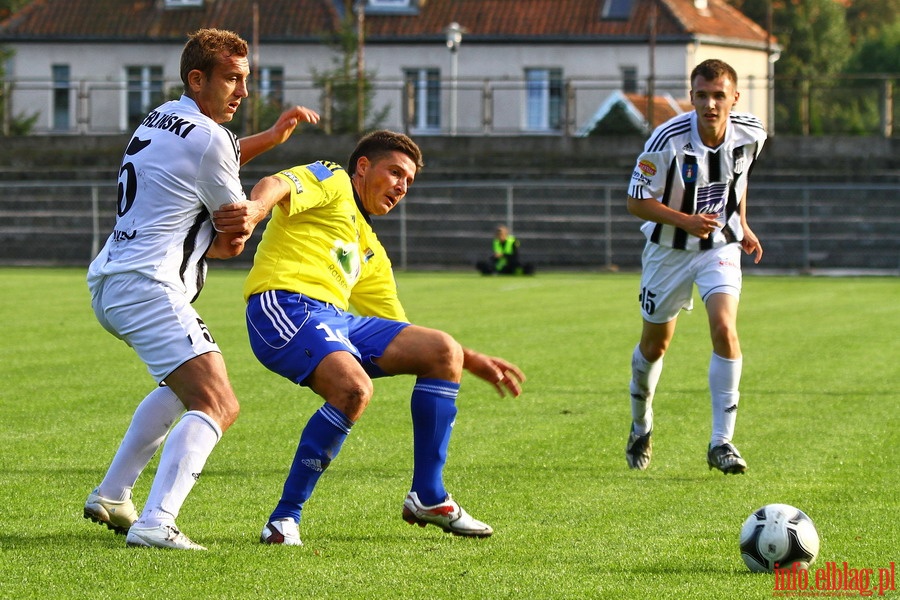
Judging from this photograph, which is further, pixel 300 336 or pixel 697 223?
pixel 697 223

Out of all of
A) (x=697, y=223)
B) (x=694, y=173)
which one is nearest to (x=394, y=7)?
(x=694, y=173)

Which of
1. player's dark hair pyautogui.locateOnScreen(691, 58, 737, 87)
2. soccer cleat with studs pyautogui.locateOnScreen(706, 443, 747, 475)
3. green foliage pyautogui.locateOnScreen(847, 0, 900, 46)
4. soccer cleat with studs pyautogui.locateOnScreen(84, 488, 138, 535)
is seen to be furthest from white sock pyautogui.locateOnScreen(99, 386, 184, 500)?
green foliage pyautogui.locateOnScreen(847, 0, 900, 46)

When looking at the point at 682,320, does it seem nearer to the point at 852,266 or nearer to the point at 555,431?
the point at 555,431

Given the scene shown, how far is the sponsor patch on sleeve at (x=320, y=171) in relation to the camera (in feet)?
18.4

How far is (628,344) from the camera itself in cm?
1411

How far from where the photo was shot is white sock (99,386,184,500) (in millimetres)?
5539

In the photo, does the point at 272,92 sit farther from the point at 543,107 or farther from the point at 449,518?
the point at 449,518

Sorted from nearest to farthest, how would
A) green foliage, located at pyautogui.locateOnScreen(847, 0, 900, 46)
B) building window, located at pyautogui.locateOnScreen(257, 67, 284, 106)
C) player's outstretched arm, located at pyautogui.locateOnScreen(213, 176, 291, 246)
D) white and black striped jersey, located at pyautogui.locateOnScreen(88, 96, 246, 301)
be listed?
player's outstretched arm, located at pyautogui.locateOnScreen(213, 176, 291, 246) < white and black striped jersey, located at pyautogui.locateOnScreen(88, 96, 246, 301) < building window, located at pyautogui.locateOnScreen(257, 67, 284, 106) < green foliage, located at pyautogui.locateOnScreen(847, 0, 900, 46)

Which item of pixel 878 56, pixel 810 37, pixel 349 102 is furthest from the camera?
pixel 810 37

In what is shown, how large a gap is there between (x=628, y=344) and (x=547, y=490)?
7664 mm

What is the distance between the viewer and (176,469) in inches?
203

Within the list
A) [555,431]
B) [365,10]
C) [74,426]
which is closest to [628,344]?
[555,431]

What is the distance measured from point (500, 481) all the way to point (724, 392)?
4.68ft

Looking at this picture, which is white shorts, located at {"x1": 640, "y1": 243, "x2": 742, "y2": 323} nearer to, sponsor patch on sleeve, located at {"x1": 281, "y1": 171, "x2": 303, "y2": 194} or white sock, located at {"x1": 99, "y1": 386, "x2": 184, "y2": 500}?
sponsor patch on sleeve, located at {"x1": 281, "y1": 171, "x2": 303, "y2": 194}
